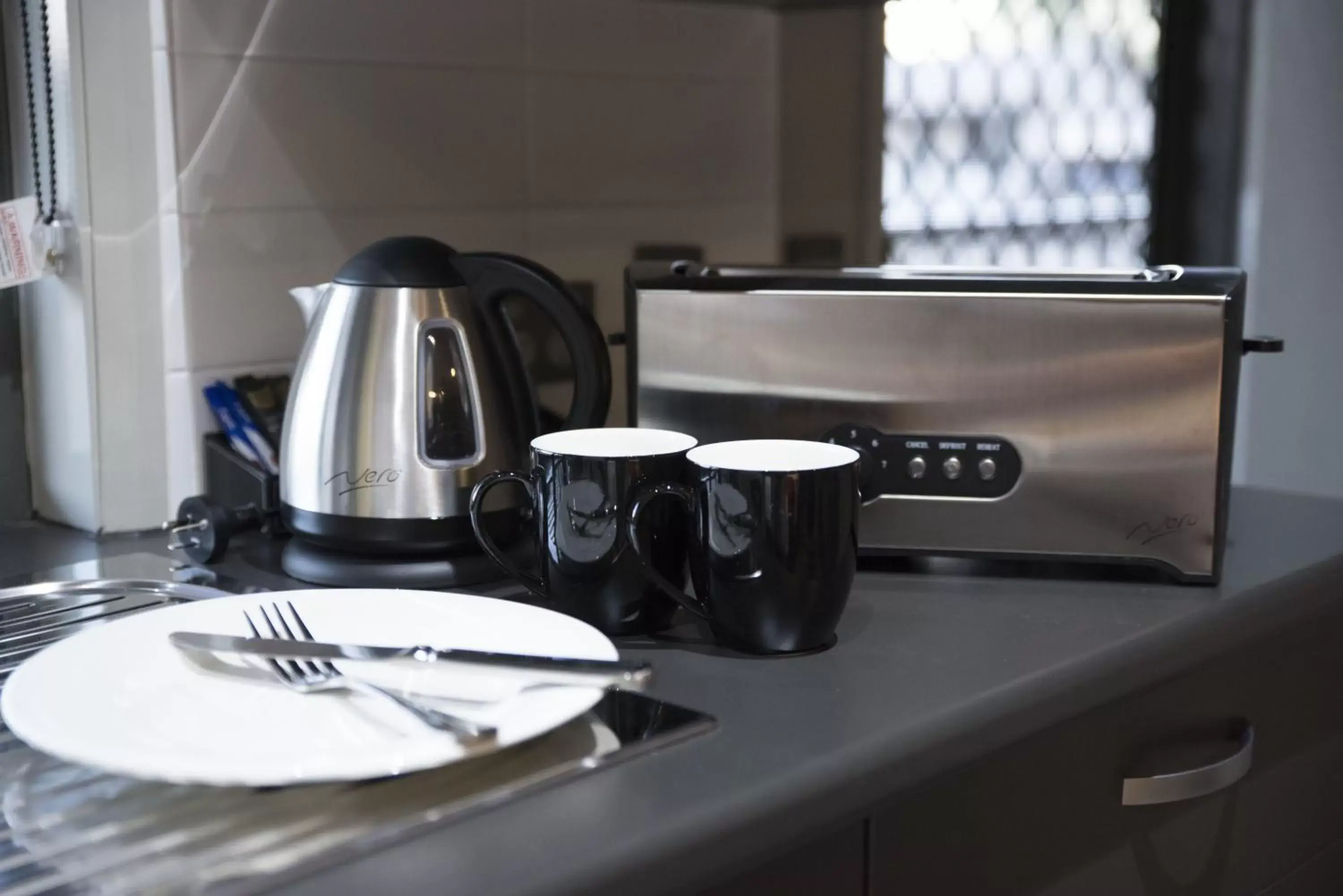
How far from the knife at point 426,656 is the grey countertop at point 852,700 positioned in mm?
39

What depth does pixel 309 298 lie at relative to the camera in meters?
0.96

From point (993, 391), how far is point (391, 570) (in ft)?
1.26

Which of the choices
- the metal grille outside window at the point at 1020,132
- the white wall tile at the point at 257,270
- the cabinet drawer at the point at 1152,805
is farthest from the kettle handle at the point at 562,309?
the metal grille outside window at the point at 1020,132

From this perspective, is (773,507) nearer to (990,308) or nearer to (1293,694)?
(990,308)

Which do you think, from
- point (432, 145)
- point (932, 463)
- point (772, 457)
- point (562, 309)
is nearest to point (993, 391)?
point (932, 463)

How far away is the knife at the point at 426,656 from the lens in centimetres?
61

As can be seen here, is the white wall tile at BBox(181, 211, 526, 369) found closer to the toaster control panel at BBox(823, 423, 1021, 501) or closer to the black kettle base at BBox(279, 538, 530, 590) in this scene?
the black kettle base at BBox(279, 538, 530, 590)

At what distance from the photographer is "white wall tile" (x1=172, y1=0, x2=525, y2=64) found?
101cm

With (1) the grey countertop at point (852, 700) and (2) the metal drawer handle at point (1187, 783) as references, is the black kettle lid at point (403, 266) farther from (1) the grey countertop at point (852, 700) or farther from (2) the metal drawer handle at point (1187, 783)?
(2) the metal drawer handle at point (1187, 783)

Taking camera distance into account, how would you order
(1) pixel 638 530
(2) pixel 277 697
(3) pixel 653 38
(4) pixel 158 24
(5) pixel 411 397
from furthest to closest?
(3) pixel 653 38 → (4) pixel 158 24 → (5) pixel 411 397 → (1) pixel 638 530 → (2) pixel 277 697

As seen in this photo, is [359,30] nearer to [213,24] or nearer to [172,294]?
[213,24]

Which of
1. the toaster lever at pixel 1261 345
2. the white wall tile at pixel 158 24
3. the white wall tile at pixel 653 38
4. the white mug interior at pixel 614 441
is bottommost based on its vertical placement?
the white mug interior at pixel 614 441

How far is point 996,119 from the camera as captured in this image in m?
1.84

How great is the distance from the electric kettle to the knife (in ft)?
0.66
